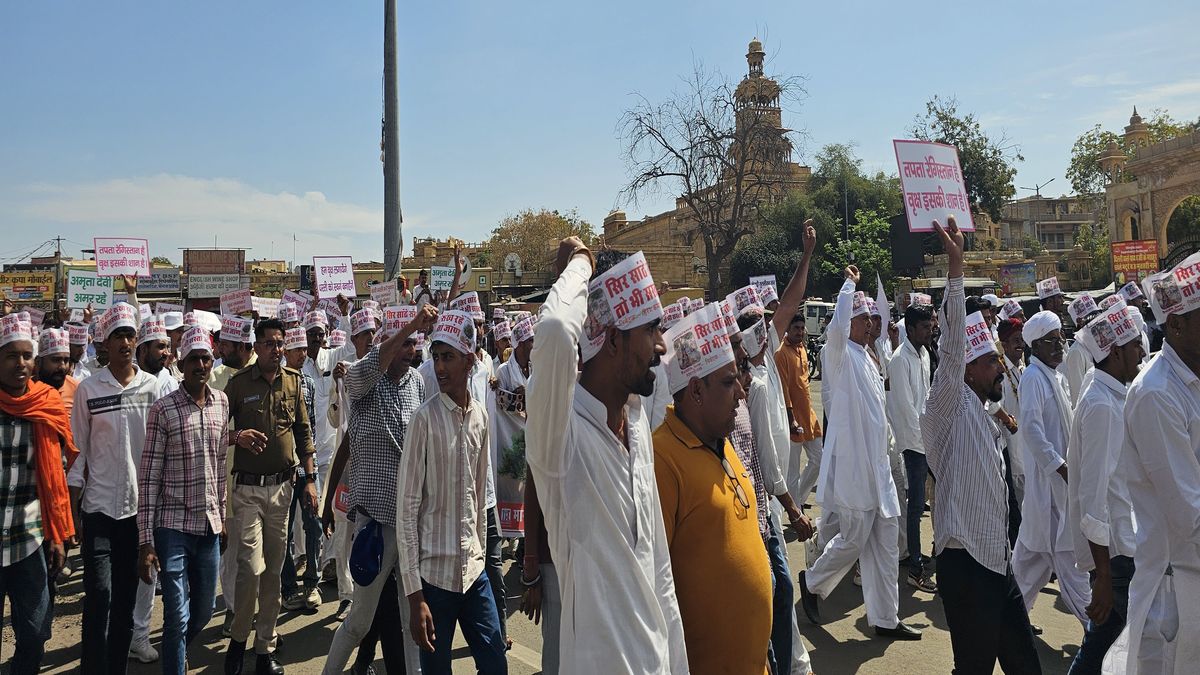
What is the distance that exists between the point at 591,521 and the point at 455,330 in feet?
6.16

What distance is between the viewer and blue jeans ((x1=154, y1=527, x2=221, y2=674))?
173 inches

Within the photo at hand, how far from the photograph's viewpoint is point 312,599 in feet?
21.5

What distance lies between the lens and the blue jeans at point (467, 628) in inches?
152

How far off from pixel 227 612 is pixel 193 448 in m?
2.46

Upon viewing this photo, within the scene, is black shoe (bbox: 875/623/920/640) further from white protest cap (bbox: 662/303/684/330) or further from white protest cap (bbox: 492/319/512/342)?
white protest cap (bbox: 492/319/512/342)

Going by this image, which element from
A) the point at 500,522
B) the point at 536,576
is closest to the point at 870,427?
the point at 500,522

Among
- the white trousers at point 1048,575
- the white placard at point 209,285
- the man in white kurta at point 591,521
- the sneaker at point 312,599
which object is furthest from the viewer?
the white placard at point 209,285

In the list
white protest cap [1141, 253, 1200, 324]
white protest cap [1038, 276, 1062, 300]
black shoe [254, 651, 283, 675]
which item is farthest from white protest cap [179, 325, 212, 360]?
white protest cap [1038, 276, 1062, 300]

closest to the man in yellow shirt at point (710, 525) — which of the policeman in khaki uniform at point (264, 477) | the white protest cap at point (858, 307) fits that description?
the policeman in khaki uniform at point (264, 477)

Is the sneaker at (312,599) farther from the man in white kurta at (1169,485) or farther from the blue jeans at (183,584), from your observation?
the man in white kurta at (1169,485)

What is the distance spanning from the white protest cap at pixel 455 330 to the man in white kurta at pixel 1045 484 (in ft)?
11.5

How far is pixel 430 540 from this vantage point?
3.90m

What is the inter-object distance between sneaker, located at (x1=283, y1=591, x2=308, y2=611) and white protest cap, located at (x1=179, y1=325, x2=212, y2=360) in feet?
8.54

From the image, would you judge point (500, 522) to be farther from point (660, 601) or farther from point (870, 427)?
point (660, 601)
